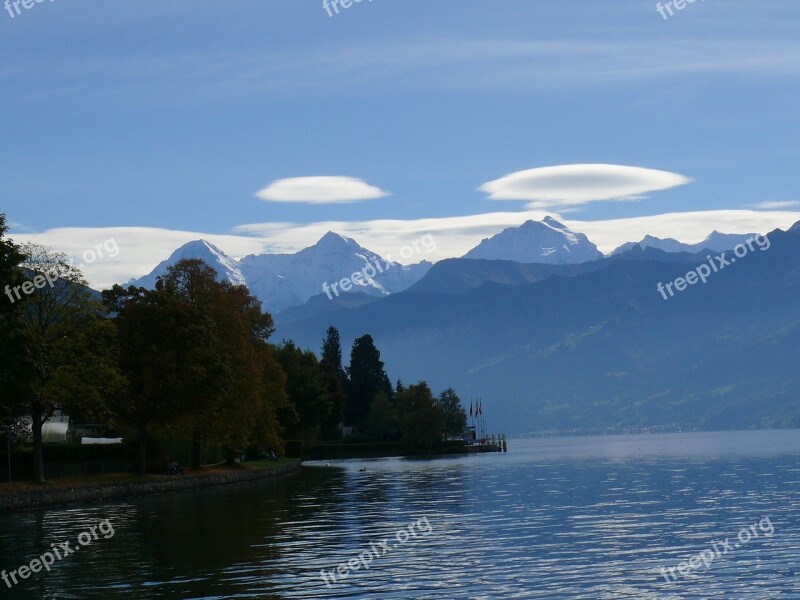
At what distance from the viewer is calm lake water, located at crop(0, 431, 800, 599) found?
120ft

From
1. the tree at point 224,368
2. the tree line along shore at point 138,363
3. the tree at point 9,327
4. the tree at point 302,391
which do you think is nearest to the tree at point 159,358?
the tree line along shore at point 138,363

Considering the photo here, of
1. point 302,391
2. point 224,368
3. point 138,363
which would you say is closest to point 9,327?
point 138,363

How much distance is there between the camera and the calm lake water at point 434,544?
36.5 metres

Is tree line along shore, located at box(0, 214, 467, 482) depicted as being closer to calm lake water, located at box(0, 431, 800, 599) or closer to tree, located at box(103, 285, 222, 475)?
tree, located at box(103, 285, 222, 475)

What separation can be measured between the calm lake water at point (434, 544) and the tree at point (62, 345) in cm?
787

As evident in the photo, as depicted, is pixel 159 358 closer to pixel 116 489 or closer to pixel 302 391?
pixel 116 489

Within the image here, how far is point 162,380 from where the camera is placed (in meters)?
95.5

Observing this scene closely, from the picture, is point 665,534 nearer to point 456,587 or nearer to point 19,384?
point 456,587

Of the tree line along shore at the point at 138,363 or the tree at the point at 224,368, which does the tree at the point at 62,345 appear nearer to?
the tree line along shore at the point at 138,363

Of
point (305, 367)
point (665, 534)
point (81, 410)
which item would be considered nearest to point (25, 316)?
point (81, 410)

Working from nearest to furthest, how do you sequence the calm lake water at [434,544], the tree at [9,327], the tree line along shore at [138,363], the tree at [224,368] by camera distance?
the calm lake water at [434,544] → the tree at [9,327] → the tree line along shore at [138,363] → the tree at [224,368]

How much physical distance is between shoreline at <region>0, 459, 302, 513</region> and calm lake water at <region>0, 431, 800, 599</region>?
2030 millimetres

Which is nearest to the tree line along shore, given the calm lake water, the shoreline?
the shoreline

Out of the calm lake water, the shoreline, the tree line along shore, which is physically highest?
the tree line along shore
